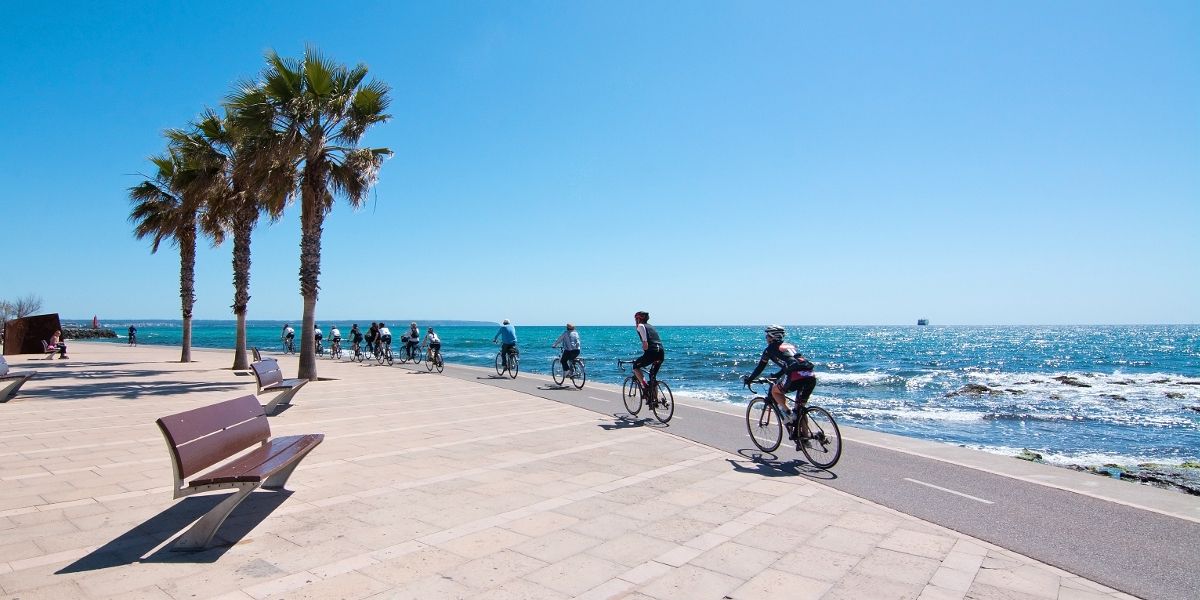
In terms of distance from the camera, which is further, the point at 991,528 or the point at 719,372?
the point at 719,372

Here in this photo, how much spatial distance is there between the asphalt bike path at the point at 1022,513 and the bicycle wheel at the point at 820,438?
15cm

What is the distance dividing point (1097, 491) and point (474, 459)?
665 cm

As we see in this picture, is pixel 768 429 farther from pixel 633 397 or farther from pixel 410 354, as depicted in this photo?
pixel 410 354

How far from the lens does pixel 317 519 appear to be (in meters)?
4.95

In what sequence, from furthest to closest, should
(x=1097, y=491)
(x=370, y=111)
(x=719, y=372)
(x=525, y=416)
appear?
(x=719, y=372) < (x=370, y=111) < (x=525, y=416) < (x=1097, y=491)

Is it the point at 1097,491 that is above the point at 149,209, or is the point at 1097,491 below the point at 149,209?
below

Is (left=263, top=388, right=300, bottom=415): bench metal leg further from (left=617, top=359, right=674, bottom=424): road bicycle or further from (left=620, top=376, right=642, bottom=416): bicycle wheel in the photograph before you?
(left=617, top=359, right=674, bottom=424): road bicycle

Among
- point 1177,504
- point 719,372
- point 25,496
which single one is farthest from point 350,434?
point 719,372

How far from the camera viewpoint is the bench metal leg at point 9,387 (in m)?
11.9

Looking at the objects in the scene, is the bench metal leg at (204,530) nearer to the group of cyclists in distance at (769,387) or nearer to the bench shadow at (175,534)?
the bench shadow at (175,534)

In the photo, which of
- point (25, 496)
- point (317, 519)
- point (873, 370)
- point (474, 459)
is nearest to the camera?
point (317, 519)

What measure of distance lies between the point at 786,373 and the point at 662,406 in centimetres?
360

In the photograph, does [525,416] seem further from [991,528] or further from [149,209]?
[149,209]

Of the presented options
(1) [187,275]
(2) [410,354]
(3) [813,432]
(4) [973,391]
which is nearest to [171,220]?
(1) [187,275]
